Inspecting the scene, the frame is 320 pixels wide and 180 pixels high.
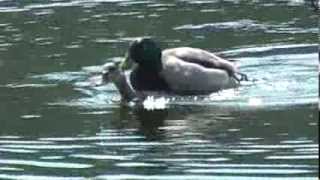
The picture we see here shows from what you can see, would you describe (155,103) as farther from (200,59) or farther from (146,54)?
(200,59)

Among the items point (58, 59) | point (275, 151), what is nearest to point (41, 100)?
point (58, 59)

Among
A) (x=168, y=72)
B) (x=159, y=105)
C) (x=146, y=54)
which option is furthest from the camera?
(x=168, y=72)

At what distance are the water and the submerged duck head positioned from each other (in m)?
0.44

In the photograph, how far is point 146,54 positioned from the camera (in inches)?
533

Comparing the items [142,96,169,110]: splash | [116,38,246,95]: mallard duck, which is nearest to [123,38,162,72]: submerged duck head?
[116,38,246,95]: mallard duck

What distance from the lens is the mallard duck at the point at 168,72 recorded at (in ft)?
44.7

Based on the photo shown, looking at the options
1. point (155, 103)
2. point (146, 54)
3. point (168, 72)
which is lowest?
point (155, 103)

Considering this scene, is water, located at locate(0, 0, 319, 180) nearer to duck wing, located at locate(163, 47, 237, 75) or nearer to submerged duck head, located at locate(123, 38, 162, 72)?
duck wing, located at locate(163, 47, 237, 75)

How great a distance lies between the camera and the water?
9.63m

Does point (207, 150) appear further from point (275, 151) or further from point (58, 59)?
point (58, 59)

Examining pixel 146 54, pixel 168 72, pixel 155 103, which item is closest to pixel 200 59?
pixel 168 72

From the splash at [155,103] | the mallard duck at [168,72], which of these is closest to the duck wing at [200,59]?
the mallard duck at [168,72]

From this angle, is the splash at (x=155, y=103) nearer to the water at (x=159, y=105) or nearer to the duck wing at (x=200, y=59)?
the water at (x=159, y=105)

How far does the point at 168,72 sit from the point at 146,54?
0.39m
